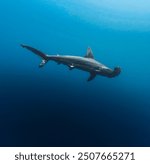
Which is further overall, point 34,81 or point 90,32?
point 90,32

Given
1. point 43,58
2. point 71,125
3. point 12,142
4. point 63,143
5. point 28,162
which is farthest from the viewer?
point 71,125

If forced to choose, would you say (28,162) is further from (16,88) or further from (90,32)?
(90,32)

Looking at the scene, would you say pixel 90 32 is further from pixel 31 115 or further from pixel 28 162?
pixel 28 162

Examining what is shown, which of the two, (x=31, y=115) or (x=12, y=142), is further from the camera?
(x=31, y=115)

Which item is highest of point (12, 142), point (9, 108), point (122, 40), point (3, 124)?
point (122, 40)

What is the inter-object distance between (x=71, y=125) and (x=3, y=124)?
1481 millimetres

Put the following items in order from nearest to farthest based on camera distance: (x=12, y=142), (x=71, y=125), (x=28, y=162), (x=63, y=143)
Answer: (x=28, y=162) → (x=12, y=142) → (x=63, y=143) → (x=71, y=125)

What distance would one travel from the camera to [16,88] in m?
7.11

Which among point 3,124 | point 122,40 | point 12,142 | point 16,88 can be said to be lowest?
point 12,142

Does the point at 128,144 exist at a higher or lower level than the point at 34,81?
lower

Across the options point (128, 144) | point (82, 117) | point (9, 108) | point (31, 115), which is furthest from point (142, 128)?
point (9, 108)

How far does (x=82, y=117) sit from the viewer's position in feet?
22.7

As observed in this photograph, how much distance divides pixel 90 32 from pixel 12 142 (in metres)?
4.05

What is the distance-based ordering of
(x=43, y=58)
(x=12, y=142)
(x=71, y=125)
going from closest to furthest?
1. (x=43, y=58)
2. (x=12, y=142)
3. (x=71, y=125)
